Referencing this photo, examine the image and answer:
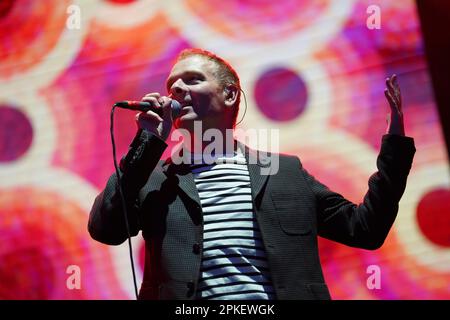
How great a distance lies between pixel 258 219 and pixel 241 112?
808 mm

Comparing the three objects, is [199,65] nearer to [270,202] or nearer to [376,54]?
Result: [270,202]

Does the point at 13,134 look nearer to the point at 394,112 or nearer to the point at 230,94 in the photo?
the point at 230,94

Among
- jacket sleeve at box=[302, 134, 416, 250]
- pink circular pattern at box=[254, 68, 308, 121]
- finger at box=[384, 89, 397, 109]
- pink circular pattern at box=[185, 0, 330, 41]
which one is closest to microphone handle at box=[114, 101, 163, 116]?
jacket sleeve at box=[302, 134, 416, 250]

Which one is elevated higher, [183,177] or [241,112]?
[241,112]

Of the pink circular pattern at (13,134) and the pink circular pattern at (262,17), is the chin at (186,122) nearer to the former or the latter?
the pink circular pattern at (262,17)

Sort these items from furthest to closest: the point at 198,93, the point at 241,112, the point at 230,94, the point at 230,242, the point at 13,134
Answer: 1. the point at 13,134
2. the point at 241,112
3. the point at 230,94
4. the point at 198,93
5. the point at 230,242

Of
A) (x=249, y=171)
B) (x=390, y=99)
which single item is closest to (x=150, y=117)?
(x=249, y=171)

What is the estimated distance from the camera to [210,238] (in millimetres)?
1863

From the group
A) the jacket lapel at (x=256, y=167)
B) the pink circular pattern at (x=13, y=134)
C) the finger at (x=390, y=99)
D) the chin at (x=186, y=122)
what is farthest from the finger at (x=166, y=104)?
the pink circular pattern at (x=13, y=134)

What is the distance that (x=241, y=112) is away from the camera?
262 centimetres

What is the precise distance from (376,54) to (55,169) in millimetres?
1408

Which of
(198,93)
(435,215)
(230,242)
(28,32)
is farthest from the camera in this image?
(28,32)

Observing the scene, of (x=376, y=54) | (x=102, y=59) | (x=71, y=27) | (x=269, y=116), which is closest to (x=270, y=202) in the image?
(x=269, y=116)

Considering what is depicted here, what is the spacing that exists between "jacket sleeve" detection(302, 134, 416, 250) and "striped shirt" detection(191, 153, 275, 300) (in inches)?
10.7
